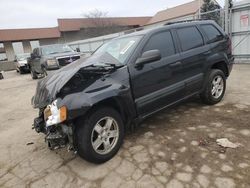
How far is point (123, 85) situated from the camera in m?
3.57

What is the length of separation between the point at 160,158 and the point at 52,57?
8.68m

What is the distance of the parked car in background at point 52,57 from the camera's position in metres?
10.6

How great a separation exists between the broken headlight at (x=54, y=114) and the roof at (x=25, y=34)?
36172 mm

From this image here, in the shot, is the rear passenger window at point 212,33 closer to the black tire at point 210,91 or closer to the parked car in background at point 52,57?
the black tire at point 210,91

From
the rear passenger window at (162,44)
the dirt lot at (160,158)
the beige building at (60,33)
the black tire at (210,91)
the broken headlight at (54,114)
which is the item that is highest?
the beige building at (60,33)

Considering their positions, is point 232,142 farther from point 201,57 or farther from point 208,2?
point 208,2

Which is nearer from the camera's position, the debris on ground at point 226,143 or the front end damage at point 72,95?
the front end damage at point 72,95

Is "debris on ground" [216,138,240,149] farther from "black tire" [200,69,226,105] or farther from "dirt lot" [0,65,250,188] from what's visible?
"black tire" [200,69,226,105]

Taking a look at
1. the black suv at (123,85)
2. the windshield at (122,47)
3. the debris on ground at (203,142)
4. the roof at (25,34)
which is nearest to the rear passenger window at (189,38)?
the black suv at (123,85)

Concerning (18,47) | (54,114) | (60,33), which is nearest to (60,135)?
(54,114)

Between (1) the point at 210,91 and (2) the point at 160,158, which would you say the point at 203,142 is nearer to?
(2) the point at 160,158

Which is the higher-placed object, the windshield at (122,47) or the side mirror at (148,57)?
the windshield at (122,47)

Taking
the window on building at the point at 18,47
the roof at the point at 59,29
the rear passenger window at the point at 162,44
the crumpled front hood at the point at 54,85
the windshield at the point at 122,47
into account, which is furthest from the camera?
the window on building at the point at 18,47

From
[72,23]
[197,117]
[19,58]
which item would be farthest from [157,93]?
[72,23]
